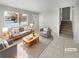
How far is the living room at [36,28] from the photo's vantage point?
4812mm

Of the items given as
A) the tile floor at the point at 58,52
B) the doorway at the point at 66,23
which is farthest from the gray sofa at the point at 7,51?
the doorway at the point at 66,23

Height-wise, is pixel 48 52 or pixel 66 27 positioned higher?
pixel 66 27

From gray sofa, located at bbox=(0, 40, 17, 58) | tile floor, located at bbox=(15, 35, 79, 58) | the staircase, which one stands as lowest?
tile floor, located at bbox=(15, 35, 79, 58)

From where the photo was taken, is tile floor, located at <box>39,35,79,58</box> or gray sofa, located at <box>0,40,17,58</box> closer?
gray sofa, located at <box>0,40,17,58</box>

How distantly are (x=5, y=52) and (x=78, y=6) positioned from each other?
4936 millimetres

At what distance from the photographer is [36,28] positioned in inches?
417

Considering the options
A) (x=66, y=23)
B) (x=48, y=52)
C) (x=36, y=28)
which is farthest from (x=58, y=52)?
(x=36, y=28)

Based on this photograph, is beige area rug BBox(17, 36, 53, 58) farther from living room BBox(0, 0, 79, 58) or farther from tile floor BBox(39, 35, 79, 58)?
tile floor BBox(39, 35, 79, 58)

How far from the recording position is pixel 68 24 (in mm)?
9383

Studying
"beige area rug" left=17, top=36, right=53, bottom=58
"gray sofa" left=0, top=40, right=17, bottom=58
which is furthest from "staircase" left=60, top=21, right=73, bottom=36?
"gray sofa" left=0, top=40, right=17, bottom=58

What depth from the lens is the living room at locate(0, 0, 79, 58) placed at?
4.81m

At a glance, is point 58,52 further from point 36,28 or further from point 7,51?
point 36,28

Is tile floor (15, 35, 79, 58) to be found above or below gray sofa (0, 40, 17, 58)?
below

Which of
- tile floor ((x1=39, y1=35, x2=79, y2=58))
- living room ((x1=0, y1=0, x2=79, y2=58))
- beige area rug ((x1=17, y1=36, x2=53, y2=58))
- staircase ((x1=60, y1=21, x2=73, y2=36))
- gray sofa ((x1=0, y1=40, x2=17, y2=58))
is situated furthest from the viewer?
staircase ((x1=60, y1=21, x2=73, y2=36))
